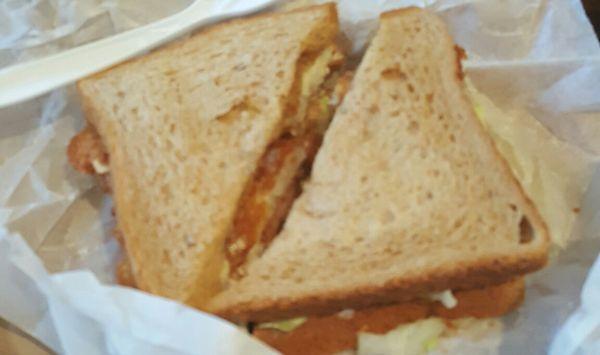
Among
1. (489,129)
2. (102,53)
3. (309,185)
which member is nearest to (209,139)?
(309,185)

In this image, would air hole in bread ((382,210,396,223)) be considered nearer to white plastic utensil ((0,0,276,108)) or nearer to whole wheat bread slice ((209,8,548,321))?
whole wheat bread slice ((209,8,548,321))

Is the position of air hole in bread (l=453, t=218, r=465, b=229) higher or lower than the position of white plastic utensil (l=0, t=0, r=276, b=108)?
lower

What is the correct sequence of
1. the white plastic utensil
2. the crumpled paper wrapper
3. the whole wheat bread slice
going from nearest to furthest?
1. the whole wheat bread slice
2. the crumpled paper wrapper
3. the white plastic utensil

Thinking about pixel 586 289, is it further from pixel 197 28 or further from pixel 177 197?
pixel 197 28

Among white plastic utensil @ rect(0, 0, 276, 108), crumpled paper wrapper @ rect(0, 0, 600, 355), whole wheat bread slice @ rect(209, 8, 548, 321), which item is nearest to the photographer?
whole wheat bread slice @ rect(209, 8, 548, 321)

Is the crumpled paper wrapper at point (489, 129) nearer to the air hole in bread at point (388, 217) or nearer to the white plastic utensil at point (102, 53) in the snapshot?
the white plastic utensil at point (102, 53)

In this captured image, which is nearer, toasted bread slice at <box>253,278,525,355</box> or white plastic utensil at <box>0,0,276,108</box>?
toasted bread slice at <box>253,278,525,355</box>

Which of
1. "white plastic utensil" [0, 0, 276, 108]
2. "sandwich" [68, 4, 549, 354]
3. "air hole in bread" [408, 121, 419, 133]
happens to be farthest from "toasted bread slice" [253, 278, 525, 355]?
"white plastic utensil" [0, 0, 276, 108]

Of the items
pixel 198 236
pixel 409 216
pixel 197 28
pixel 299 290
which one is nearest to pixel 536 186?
pixel 409 216

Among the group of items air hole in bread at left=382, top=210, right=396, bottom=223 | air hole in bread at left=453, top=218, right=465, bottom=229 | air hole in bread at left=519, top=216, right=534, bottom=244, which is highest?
air hole in bread at left=382, top=210, right=396, bottom=223
